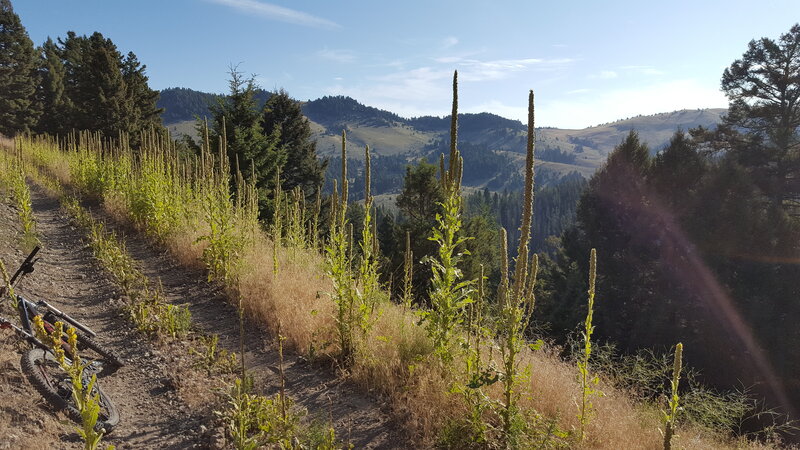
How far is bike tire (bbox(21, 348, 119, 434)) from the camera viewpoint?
12.0 ft

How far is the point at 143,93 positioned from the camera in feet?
109

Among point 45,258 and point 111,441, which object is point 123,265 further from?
point 111,441

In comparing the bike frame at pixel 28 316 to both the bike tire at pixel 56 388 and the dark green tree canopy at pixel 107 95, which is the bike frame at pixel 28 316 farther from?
the dark green tree canopy at pixel 107 95

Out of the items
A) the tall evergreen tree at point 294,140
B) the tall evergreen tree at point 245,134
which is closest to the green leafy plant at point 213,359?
the tall evergreen tree at point 245,134

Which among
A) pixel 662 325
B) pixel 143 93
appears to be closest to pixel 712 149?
pixel 662 325

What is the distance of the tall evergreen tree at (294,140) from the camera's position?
32000 mm

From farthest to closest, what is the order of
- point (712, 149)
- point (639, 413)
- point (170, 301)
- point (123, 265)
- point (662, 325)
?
point (712, 149) → point (662, 325) → point (123, 265) → point (170, 301) → point (639, 413)

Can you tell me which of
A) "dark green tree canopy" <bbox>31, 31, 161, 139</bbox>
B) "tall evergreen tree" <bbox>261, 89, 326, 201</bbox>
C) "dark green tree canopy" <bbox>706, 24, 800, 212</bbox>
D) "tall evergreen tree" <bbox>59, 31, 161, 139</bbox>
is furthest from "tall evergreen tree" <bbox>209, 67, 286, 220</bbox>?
"dark green tree canopy" <bbox>706, 24, 800, 212</bbox>

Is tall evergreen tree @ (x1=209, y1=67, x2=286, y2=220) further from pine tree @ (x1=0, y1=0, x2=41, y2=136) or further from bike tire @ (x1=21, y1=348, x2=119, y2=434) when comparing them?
pine tree @ (x1=0, y1=0, x2=41, y2=136)

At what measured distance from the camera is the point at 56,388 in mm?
3877

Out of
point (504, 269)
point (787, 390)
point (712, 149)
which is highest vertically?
point (712, 149)

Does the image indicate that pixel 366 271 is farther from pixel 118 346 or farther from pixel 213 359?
pixel 118 346

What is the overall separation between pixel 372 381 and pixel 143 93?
36282 millimetres

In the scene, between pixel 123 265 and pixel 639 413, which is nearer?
pixel 639 413
